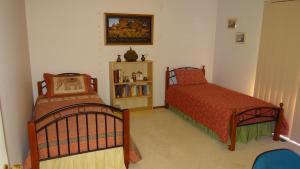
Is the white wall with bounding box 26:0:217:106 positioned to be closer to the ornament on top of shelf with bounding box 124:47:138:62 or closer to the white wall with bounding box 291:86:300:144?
the ornament on top of shelf with bounding box 124:47:138:62

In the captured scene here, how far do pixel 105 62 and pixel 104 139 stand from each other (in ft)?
7.03

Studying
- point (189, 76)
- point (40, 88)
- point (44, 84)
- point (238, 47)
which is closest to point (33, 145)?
point (40, 88)

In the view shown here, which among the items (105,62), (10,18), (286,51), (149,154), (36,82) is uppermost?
(10,18)

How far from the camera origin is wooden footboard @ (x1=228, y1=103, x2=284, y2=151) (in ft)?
9.96

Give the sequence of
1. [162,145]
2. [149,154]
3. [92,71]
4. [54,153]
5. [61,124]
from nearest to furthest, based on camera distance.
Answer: [54,153]
[61,124]
[149,154]
[162,145]
[92,71]

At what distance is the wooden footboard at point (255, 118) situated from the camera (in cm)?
303

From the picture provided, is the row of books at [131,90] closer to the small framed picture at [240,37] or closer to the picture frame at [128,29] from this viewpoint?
the picture frame at [128,29]

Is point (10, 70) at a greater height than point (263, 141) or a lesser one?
greater

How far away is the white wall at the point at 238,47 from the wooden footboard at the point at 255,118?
92 cm

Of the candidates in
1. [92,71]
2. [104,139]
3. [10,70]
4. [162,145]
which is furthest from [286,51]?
[10,70]

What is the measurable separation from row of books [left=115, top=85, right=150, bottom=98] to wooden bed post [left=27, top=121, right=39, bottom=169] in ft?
7.37

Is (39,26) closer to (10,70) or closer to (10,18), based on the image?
(10,18)

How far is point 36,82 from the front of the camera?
3.91 meters

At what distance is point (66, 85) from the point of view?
3.73 metres
